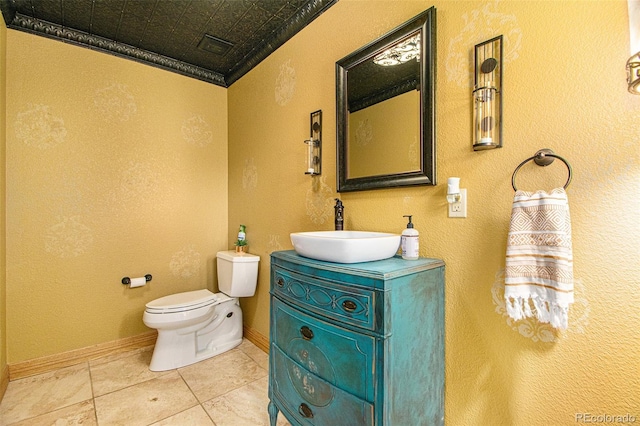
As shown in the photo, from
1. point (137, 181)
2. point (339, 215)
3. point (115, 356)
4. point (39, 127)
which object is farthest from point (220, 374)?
point (39, 127)

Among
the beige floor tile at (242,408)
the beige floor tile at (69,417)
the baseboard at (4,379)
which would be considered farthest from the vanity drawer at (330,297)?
the baseboard at (4,379)

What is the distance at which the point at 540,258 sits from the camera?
0.95m

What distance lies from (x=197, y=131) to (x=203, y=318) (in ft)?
5.56

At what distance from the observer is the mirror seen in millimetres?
1324

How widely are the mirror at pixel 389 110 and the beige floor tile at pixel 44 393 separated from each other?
6.98 feet

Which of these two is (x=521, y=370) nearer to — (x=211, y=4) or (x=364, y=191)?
(x=364, y=191)

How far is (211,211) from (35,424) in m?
1.81

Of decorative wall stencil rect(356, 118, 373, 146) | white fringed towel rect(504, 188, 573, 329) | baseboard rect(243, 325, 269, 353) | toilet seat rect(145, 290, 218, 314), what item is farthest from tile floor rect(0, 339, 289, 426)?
decorative wall stencil rect(356, 118, 373, 146)

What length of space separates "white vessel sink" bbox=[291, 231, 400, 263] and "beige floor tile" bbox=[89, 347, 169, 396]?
5.50ft

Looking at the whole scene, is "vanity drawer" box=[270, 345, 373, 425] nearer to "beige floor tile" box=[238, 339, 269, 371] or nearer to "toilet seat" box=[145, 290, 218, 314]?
"beige floor tile" box=[238, 339, 269, 371]

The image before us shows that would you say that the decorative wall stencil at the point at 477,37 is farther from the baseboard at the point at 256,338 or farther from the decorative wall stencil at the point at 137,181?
the decorative wall stencil at the point at 137,181

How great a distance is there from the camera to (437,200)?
4.31 ft

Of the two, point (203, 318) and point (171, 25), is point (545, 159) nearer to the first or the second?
point (203, 318)

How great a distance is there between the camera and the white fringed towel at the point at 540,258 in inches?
35.7
